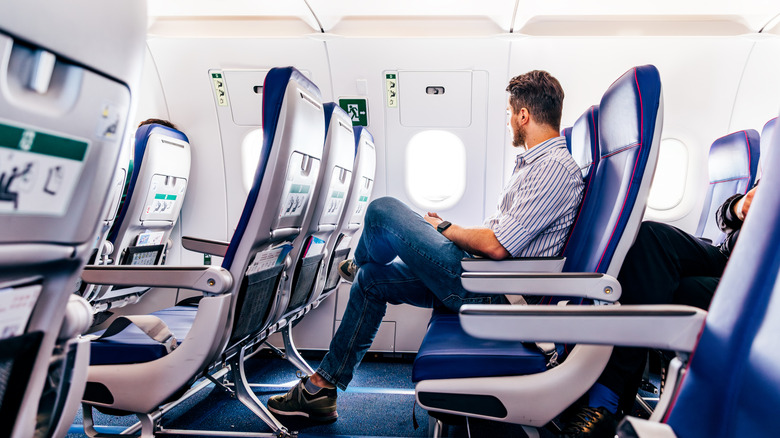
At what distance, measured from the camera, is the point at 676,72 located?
402 cm

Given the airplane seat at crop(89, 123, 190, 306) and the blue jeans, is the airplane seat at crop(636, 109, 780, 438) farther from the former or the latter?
the airplane seat at crop(89, 123, 190, 306)

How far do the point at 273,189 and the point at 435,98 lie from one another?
269 centimetres

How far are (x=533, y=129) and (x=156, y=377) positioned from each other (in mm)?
2037

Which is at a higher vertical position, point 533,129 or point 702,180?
point 533,129

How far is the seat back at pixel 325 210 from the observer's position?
251cm

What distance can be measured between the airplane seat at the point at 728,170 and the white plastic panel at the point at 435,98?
1880 mm

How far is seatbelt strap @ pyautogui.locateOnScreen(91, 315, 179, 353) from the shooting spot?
5.77ft

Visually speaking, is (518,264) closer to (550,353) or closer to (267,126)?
(550,353)

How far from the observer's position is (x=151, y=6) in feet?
12.8

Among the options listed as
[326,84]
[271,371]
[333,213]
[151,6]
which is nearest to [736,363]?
[333,213]

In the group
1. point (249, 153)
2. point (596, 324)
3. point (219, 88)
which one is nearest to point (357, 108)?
point (249, 153)

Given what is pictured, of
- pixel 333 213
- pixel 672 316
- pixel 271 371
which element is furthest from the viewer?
pixel 271 371

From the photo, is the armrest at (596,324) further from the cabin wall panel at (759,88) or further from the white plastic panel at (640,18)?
the cabin wall panel at (759,88)

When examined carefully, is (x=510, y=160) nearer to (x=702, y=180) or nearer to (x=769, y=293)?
(x=702, y=180)
